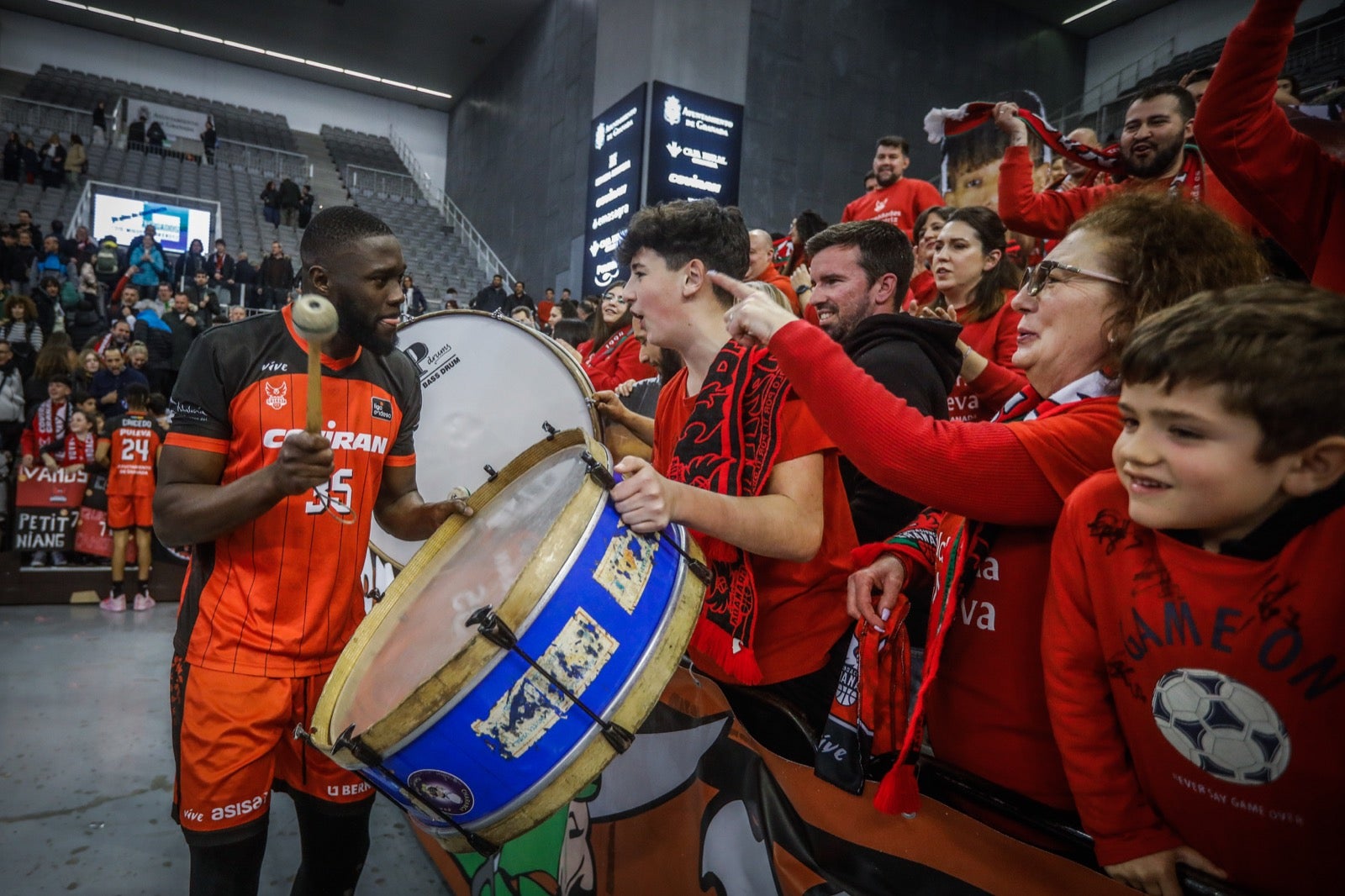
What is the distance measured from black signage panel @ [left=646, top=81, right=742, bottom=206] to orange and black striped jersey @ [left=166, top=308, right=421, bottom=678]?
9.33 metres

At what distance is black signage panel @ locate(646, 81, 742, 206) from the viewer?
1101 centimetres

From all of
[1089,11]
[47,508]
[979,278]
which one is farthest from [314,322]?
[1089,11]

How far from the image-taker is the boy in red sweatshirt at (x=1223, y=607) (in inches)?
36.4

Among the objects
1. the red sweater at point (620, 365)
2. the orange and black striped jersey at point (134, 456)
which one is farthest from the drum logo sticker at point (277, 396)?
the orange and black striped jersey at point (134, 456)

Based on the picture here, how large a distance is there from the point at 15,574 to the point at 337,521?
634cm

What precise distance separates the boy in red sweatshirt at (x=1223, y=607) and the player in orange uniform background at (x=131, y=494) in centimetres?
727

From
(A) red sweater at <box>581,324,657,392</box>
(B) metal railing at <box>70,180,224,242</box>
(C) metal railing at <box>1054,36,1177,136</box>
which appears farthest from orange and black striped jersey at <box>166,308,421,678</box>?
(B) metal railing at <box>70,180,224,242</box>

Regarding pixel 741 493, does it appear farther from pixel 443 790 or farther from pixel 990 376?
pixel 990 376

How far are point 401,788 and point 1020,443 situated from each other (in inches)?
46.6

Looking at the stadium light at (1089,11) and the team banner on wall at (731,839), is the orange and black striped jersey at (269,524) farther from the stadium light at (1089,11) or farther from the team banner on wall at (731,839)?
the stadium light at (1089,11)

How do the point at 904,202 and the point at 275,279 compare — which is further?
the point at 275,279

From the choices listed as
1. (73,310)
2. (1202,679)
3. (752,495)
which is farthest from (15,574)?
(1202,679)

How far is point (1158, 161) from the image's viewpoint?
3129 mm

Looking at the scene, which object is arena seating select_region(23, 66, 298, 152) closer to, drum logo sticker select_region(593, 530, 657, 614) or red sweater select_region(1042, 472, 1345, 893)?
drum logo sticker select_region(593, 530, 657, 614)
